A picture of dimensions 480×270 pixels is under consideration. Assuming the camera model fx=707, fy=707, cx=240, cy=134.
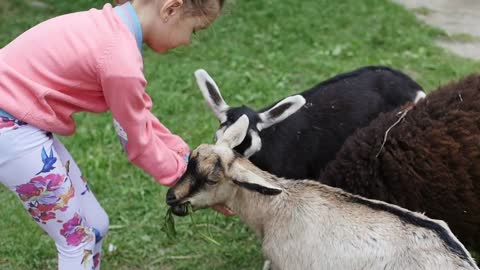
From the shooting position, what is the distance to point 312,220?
3.02m

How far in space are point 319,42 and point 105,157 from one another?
2.93 m

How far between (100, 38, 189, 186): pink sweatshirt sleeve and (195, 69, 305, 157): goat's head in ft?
1.85

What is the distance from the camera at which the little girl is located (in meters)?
2.71

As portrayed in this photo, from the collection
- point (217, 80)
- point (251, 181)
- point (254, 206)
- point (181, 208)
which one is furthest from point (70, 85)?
point (217, 80)

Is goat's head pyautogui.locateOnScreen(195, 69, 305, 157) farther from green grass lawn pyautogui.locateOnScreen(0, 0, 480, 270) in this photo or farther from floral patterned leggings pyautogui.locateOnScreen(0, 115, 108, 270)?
floral patterned leggings pyautogui.locateOnScreen(0, 115, 108, 270)

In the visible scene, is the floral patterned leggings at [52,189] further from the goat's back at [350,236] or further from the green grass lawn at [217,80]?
the green grass lawn at [217,80]

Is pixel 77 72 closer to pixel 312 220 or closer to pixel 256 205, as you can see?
pixel 256 205

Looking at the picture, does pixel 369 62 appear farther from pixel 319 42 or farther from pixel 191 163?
pixel 191 163

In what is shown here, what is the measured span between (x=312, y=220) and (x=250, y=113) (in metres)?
1.04

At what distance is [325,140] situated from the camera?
14.5 feet

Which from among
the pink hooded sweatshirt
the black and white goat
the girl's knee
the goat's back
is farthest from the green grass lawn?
the goat's back

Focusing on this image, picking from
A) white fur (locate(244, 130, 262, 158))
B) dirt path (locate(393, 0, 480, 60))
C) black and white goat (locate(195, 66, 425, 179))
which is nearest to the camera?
white fur (locate(244, 130, 262, 158))

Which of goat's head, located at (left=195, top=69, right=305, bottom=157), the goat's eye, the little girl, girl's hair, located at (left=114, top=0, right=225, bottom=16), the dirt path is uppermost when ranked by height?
girl's hair, located at (left=114, top=0, right=225, bottom=16)

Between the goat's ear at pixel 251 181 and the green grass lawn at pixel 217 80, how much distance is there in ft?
2.57
